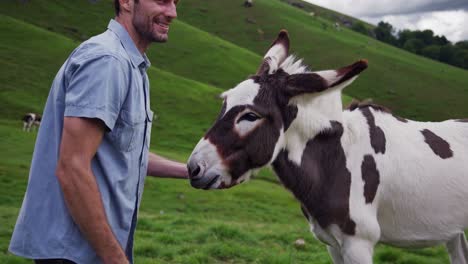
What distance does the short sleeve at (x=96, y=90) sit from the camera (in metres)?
2.80

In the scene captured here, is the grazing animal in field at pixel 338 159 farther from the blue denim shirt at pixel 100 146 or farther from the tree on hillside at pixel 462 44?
the tree on hillside at pixel 462 44

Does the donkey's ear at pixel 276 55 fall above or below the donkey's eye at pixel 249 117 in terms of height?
above

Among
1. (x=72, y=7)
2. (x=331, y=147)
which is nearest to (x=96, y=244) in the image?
(x=331, y=147)

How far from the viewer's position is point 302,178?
4.36 meters

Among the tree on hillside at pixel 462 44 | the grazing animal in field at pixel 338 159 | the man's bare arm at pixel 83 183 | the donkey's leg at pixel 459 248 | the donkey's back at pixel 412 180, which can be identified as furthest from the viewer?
the tree on hillside at pixel 462 44

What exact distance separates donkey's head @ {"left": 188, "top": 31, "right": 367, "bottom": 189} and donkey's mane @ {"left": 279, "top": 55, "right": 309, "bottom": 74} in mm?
64

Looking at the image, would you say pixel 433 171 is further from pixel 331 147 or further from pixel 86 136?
pixel 86 136

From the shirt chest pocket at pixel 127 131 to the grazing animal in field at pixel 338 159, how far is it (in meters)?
0.78

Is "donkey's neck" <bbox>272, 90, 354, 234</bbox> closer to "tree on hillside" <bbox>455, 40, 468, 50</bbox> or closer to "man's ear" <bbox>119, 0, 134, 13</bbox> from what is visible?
"man's ear" <bbox>119, 0, 134, 13</bbox>

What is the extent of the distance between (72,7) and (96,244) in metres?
79.2

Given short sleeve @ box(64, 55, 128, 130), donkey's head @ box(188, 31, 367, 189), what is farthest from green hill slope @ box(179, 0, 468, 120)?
short sleeve @ box(64, 55, 128, 130)

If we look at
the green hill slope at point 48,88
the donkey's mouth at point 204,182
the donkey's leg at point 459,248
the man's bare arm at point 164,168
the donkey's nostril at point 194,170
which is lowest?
the green hill slope at point 48,88

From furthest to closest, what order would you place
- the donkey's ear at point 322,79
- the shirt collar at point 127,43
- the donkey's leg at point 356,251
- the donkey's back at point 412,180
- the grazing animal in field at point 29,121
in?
the grazing animal in field at point 29,121, the donkey's back at point 412,180, the donkey's leg at point 356,251, the donkey's ear at point 322,79, the shirt collar at point 127,43

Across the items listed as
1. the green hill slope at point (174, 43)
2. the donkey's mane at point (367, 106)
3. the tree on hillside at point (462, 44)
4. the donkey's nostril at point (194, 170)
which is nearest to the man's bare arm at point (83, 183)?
the donkey's nostril at point (194, 170)
